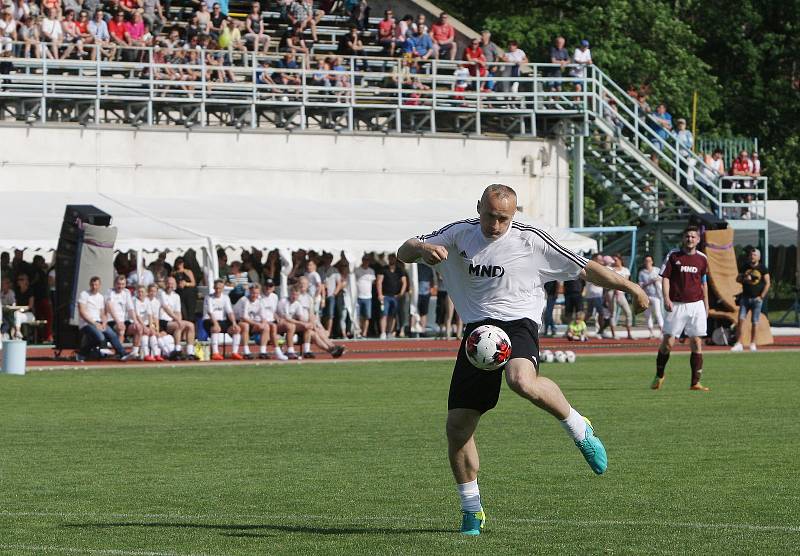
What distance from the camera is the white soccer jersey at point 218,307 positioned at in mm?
27312

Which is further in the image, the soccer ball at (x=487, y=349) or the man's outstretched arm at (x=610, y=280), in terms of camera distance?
the man's outstretched arm at (x=610, y=280)

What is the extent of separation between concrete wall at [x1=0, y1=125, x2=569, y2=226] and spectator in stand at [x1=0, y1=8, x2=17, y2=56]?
1.67m

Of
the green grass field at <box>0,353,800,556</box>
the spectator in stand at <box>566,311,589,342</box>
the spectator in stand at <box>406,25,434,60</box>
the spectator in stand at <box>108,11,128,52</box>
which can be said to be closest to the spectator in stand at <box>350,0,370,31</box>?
the spectator in stand at <box>406,25,434,60</box>

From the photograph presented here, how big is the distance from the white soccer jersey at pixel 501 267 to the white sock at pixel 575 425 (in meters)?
0.59

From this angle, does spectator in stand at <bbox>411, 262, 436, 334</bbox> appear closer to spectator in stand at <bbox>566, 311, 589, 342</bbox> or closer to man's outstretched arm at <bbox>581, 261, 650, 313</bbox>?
spectator in stand at <bbox>566, 311, 589, 342</bbox>

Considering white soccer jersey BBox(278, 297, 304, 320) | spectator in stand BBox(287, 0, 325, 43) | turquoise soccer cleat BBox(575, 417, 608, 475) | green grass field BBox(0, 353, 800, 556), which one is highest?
spectator in stand BBox(287, 0, 325, 43)

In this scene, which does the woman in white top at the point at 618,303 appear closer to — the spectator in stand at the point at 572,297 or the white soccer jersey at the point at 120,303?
the spectator in stand at the point at 572,297

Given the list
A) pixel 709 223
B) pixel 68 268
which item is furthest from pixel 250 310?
pixel 709 223

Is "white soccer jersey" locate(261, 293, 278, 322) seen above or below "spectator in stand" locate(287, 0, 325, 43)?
below

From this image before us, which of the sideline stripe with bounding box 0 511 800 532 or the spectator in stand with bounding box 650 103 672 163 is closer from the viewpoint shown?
the sideline stripe with bounding box 0 511 800 532

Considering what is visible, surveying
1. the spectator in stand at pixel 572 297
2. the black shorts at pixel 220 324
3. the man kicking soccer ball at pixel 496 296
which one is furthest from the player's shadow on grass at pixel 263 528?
the spectator in stand at pixel 572 297

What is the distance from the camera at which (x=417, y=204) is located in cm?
3803

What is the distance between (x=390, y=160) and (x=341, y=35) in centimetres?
459

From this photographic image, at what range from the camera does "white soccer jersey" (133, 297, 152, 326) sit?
26859mm
